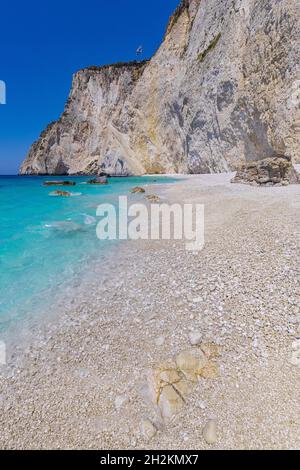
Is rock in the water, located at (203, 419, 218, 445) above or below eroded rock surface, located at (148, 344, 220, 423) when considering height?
below

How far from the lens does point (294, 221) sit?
7.52m

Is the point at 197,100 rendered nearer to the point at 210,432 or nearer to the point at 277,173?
the point at 277,173

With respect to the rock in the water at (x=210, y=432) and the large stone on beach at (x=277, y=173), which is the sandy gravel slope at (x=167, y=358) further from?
the large stone on beach at (x=277, y=173)

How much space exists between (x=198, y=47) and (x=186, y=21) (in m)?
12.2

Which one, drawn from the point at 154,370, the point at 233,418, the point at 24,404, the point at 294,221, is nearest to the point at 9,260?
the point at 24,404

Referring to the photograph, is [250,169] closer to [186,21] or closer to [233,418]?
[233,418]

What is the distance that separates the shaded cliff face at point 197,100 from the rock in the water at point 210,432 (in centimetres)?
2465
